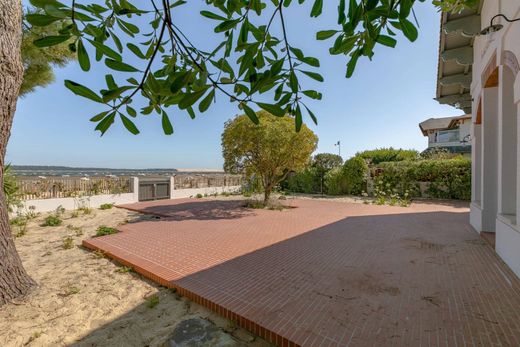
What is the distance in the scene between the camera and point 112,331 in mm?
2869

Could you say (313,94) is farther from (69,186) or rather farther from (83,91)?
(69,186)

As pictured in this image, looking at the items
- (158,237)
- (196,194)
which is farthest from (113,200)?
(158,237)

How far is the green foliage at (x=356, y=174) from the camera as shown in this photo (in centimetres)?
1566

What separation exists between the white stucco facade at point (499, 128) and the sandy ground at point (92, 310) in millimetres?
4739

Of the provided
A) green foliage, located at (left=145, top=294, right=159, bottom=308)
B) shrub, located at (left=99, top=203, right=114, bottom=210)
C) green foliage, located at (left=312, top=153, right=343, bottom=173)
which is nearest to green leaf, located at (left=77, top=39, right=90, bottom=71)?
green foliage, located at (left=145, top=294, right=159, bottom=308)

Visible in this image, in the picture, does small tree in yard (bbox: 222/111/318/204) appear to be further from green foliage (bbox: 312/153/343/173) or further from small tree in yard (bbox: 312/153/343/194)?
green foliage (bbox: 312/153/343/173)

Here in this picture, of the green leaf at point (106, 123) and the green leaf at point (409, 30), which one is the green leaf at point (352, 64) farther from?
the green leaf at point (106, 123)

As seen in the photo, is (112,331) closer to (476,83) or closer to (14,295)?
(14,295)

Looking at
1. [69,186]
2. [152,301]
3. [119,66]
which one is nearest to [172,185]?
[69,186]

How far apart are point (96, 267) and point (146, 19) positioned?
474 cm

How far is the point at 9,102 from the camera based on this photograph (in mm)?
3146

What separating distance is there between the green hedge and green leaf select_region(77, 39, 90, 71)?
15634mm

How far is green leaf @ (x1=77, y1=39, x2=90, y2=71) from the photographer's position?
99 centimetres

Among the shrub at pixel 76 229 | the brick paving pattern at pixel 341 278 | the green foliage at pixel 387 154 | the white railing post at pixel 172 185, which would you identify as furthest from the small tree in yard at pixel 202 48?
the green foliage at pixel 387 154
